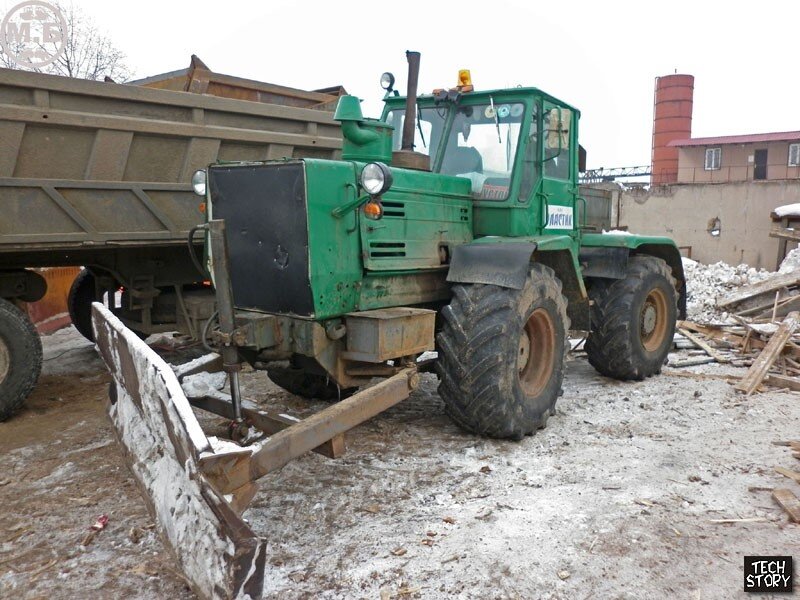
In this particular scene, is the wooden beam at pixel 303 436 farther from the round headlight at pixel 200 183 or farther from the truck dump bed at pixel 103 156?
the truck dump bed at pixel 103 156

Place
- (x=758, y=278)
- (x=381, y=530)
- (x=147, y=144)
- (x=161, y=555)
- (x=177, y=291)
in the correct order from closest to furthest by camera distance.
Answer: (x=161, y=555)
(x=381, y=530)
(x=147, y=144)
(x=177, y=291)
(x=758, y=278)

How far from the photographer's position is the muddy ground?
125 inches

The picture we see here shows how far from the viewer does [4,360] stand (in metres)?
5.48

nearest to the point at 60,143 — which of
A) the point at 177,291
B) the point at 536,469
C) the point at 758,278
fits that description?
the point at 177,291

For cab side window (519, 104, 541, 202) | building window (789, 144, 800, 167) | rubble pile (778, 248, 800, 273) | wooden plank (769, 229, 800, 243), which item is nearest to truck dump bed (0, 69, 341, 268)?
cab side window (519, 104, 541, 202)

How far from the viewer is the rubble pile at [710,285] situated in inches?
407

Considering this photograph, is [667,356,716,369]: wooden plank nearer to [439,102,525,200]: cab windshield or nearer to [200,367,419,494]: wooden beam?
[439,102,525,200]: cab windshield

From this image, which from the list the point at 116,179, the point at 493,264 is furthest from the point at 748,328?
the point at 116,179

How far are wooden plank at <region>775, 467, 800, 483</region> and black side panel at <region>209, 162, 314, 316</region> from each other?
3.23 m

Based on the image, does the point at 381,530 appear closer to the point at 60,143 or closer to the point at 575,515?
the point at 575,515

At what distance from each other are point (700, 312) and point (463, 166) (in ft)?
22.0

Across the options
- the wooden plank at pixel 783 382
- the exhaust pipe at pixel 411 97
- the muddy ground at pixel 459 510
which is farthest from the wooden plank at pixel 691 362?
the exhaust pipe at pixel 411 97

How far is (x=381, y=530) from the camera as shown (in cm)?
363

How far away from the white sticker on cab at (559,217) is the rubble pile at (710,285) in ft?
15.2
